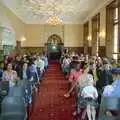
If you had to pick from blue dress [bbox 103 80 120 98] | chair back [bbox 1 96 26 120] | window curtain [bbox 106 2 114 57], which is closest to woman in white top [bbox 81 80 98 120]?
blue dress [bbox 103 80 120 98]

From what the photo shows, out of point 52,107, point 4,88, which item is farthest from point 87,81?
point 52,107

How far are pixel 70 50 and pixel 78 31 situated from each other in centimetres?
211

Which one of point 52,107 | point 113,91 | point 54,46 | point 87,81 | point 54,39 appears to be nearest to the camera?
point 113,91

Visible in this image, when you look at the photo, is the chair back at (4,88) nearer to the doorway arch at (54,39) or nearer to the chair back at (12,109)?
the chair back at (12,109)

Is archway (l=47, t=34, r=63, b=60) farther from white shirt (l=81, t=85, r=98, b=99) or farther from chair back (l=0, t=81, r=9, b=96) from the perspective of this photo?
white shirt (l=81, t=85, r=98, b=99)

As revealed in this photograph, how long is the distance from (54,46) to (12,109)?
25763 millimetres

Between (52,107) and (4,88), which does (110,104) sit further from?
(52,107)

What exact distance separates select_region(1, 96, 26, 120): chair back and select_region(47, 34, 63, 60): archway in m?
25.3

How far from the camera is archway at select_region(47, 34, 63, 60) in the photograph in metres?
31.0

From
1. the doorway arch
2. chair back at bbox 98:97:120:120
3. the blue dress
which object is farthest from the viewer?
the doorway arch

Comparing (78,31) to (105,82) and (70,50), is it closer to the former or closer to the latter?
(70,50)

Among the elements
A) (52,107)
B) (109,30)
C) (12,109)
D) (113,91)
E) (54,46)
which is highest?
(109,30)

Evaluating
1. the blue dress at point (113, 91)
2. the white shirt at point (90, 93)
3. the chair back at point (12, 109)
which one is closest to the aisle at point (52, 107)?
the white shirt at point (90, 93)

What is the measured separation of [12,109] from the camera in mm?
5703
